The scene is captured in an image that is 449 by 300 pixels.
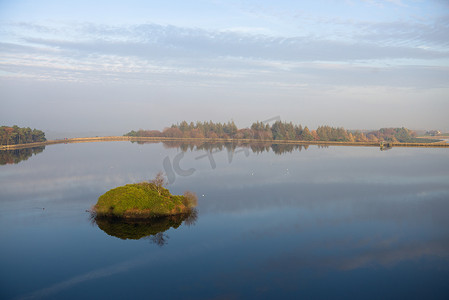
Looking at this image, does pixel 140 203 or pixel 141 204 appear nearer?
pixel 141 204

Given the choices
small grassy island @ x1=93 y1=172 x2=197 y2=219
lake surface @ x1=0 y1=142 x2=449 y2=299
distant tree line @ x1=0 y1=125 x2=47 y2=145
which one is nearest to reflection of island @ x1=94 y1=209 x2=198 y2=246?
lake surface @ x1=0 y1=142 x2=449 y2=299

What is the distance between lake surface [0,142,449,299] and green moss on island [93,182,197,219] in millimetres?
2339

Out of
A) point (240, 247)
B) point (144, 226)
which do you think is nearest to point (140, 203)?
A: point (144, 226)

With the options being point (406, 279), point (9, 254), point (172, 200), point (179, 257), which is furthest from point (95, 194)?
point (406, 279)

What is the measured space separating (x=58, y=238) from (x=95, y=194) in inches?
949

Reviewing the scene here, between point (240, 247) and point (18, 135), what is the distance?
154858 millimetres

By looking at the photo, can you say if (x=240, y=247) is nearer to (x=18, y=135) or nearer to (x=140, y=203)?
(x=140, y=203)

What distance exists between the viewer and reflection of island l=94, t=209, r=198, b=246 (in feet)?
135

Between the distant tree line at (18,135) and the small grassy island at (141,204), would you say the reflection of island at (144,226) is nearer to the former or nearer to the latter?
the small grassy island at (141,204)

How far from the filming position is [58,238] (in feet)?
133

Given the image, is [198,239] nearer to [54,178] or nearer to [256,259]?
[256,259]

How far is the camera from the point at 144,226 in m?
43.8

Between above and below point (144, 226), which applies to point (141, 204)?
above

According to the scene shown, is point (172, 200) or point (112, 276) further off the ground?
point (172, 200)
